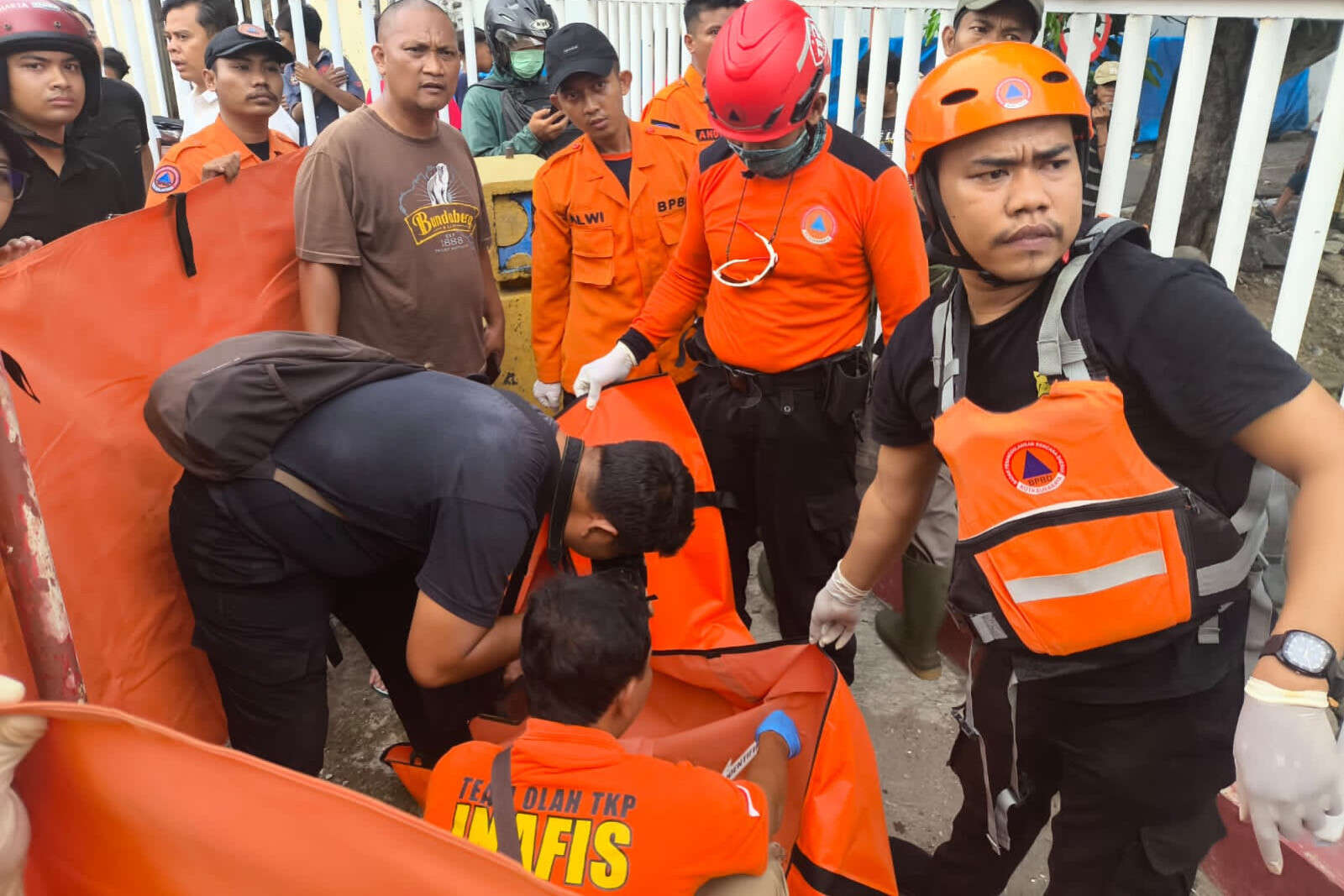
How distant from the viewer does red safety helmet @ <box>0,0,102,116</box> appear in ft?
10.6

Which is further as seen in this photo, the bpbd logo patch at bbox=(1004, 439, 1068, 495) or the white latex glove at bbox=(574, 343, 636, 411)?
the white latex glove at bbox=(574, 343, 636, 411)

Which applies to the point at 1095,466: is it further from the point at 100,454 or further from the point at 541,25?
the point at 541,25

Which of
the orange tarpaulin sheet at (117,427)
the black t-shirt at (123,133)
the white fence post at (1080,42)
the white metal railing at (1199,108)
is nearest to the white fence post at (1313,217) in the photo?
the white metal railing at (1199,108)

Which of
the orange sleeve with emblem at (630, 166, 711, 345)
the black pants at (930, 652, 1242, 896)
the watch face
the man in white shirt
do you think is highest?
the man in white shirt

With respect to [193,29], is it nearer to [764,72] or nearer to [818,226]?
[764,72]

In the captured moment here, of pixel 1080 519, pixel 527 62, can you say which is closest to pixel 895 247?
pixel 1080 519

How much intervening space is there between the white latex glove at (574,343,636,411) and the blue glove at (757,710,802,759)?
130cm

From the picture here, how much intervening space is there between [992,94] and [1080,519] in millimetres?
696

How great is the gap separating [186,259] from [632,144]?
69.3 inches

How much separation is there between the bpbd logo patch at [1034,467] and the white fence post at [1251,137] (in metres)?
1.53

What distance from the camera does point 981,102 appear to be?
1.58 metres

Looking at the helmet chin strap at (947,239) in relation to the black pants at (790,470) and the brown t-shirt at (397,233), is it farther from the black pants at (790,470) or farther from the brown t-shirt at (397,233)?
the brown t-shirt at (397,233)

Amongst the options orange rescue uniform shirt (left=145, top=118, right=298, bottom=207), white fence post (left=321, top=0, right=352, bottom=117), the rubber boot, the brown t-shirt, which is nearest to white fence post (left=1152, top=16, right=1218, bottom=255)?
the rubber boot

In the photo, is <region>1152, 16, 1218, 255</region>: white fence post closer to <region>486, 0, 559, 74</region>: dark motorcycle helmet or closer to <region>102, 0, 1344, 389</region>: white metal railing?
<region>102, 0, 1344, 389</region>: white metal railing
